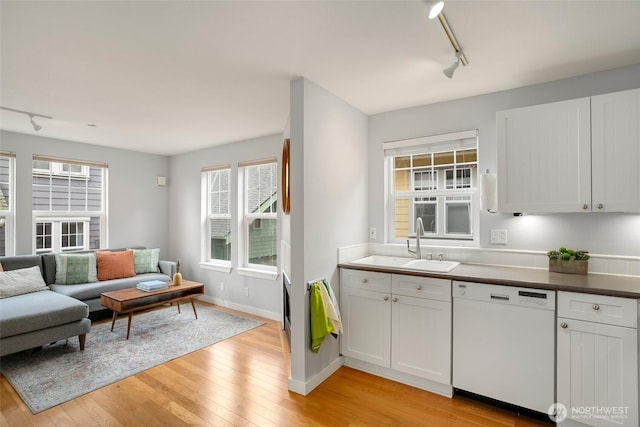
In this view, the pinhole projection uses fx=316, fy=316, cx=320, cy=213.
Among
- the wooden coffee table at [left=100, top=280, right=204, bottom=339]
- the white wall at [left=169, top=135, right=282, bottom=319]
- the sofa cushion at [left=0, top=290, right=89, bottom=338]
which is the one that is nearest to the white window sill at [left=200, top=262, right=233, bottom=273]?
the white wall at [left=169, top=135, right=282, bottom=319]

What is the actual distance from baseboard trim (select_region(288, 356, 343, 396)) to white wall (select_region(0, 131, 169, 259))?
156 inches

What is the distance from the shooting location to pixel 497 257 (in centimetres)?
271

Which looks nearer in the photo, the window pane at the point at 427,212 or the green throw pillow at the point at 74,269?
the window pane at the point at 427,212

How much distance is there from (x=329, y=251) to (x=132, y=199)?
13.0ft

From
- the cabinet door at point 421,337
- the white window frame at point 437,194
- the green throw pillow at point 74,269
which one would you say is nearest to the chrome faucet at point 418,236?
the white window frame at point 437,194

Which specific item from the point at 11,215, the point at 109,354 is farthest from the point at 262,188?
the point at 11,215

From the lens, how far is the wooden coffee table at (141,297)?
345cm

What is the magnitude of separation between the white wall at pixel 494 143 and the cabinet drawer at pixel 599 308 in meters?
0.68

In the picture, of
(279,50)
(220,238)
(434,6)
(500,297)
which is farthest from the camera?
(220,238)

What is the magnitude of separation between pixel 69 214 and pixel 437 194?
4.92 metres

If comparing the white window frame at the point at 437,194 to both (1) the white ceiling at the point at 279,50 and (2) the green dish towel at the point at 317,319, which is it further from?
(2) the green dish towel at the point at 317,319

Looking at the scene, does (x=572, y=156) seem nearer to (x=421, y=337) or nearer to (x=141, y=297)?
(x=421, y=337)

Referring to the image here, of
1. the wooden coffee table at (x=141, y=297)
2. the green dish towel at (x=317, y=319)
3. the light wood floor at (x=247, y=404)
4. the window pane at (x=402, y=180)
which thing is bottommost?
the light wood floor at (x=247, y=404)

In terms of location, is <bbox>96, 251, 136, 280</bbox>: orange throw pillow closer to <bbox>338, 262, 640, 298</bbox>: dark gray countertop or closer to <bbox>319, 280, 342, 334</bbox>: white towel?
<bbox>319, 280, 342, 334</bbox>: white towel
